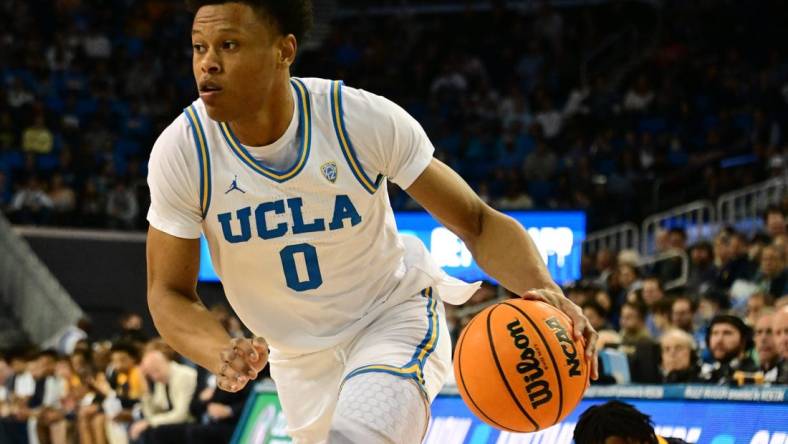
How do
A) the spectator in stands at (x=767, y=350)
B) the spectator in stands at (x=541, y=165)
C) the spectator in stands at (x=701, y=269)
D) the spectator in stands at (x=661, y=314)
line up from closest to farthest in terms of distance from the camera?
the spectator in stands at (x=767, y=350) < the spectator in stands at (x=661, y=314) < the spectator in stands at (x=701, y=269) < the spectator in stands at (x=541, y=165)

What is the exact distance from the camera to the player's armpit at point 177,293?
389 centimetres

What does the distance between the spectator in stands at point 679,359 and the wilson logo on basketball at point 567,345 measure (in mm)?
4518

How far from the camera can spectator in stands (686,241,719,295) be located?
1237 cm

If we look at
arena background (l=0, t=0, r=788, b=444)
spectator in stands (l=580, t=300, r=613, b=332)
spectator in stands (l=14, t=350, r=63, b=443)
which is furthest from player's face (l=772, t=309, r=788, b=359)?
spectator in stands (l=14, t=350, r=63, b=443)

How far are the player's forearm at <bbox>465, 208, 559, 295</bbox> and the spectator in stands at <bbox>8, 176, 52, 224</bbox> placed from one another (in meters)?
16.1

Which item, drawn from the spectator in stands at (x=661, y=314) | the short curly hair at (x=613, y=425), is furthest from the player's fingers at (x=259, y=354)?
the spectator in stands at (x=661, y=314)

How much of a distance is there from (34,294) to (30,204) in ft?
4.77

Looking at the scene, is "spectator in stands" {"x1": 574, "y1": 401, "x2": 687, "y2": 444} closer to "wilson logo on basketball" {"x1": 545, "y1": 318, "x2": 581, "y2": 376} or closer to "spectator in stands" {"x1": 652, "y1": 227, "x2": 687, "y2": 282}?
"wilson logo on basketball" {"x1": 545, "y1": 318, "x2": 581, "y2": 376}

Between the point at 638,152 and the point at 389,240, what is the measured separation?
46.7 ft

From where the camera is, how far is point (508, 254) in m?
4.23

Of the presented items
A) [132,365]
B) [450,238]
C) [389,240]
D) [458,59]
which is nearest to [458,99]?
[458,59]

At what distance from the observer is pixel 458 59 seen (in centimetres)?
2248

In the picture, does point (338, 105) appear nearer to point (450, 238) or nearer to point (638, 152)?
point (450, 238)

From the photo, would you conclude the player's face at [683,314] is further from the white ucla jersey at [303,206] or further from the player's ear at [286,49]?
the player's ear at [286,49]
